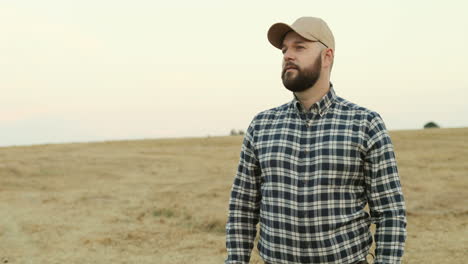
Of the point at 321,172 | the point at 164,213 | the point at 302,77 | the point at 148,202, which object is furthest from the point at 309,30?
the point at 148,202

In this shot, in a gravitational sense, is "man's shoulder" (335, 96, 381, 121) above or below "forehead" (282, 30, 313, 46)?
below

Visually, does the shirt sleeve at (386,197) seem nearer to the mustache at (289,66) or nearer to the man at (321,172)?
the man at (321,172)

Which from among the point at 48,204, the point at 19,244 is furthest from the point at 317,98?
the point at 48,204

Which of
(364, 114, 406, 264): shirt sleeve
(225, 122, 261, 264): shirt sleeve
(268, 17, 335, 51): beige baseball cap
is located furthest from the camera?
(225, 122, 261, 264): shirt sleeve

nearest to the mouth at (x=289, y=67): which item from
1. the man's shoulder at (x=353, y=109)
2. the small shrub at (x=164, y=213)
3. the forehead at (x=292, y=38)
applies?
the forehead at (x=292, y=38)

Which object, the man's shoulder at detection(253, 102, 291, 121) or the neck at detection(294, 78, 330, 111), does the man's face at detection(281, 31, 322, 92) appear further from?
the man's shoulder at detection(253, 102, 291, 121)

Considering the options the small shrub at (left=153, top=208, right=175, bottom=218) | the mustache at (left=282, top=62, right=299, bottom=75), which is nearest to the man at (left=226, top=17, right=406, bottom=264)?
the mustache at (left=282, top=62, right=299, bottom=75)

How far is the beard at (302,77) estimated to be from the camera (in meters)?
2.57

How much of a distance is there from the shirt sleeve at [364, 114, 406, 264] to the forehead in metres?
0.54

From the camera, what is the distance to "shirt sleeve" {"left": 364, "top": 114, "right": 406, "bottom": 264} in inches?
96.5

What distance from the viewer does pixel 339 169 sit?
8.17ft

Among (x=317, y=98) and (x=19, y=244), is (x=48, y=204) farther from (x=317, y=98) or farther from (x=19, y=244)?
(x=317, y=98)

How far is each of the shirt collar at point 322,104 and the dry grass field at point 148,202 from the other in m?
4.62

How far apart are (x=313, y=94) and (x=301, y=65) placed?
0.54ft
